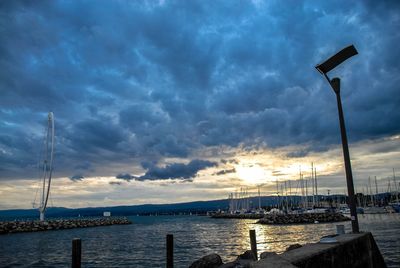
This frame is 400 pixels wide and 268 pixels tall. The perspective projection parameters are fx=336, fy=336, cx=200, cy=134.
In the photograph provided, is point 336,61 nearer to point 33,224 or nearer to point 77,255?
point 77,255

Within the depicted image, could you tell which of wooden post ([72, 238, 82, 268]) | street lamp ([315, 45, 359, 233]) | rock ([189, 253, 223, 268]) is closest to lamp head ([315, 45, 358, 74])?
street lamp ([315, 45, 359, 233])

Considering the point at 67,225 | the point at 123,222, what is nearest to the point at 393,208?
the point at 123,222

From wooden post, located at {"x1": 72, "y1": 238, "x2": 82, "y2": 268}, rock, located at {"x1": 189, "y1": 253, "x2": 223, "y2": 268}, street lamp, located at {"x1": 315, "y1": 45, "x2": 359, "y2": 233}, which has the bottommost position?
rock, located at {"x1": 189, "y1": 253, "x2": 223, "y2": 268}

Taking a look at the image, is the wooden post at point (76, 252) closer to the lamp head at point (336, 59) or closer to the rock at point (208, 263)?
the rock at point (208, 263)

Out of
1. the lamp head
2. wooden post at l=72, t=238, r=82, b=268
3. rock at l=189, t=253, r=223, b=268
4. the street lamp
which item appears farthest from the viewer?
rock at l=189, t=253, r=223, b=268

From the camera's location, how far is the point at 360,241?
34.1ft

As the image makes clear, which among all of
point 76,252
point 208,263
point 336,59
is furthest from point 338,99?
point 76,252

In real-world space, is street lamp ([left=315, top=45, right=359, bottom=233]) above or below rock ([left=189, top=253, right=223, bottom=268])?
above

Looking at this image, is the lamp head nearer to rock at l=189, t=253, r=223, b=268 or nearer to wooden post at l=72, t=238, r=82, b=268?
rock at l=189, t=253, r=223, b=268

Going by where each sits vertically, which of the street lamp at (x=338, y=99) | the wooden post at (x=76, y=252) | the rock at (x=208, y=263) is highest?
the street lamp at (x=338, y=99)

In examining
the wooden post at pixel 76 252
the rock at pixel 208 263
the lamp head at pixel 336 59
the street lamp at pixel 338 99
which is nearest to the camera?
the street lamp at pixel 338 99

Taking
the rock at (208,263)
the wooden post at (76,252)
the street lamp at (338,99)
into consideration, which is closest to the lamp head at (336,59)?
the street lamp at (338,99)

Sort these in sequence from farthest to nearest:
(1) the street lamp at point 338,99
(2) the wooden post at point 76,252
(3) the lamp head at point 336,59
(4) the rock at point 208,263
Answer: (4) the rock at point 208,263 → (2) the wooden post at point 76,252 → (3) the lamp head at point 336,59 → (1) the street lamp at point 338,99

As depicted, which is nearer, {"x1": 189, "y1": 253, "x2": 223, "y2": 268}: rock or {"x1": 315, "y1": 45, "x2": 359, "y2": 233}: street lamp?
{"x1": 315, "y1": 45, "x2": 359, "y2": 233}: street lamp
